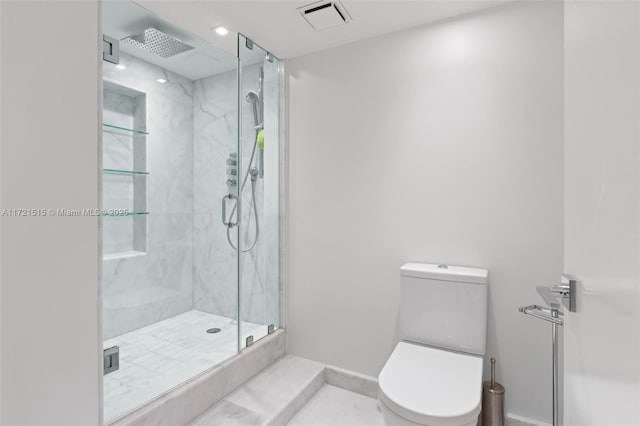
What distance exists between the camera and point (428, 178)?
1.82 meters

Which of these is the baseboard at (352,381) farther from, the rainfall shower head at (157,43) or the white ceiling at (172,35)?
the rainfall shower head at (157,43)

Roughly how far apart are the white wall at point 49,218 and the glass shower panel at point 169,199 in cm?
81

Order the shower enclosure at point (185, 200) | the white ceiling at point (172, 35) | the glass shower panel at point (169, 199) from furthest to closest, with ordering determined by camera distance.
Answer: the glass shower panel at point (169, 199), the shower enclosure at point (185, 200), the white ceiling at point (172, 35)

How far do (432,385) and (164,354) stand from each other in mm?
1584

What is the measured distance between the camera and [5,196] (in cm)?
90

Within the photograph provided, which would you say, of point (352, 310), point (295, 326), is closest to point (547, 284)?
point (352, 310)

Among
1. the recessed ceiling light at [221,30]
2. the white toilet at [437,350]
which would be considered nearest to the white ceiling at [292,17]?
the recessed ceiling light at [221,30]

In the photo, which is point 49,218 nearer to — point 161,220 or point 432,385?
point 432,385

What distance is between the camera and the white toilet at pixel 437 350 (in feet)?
3.76

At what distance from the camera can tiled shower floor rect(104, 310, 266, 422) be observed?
4.66ft

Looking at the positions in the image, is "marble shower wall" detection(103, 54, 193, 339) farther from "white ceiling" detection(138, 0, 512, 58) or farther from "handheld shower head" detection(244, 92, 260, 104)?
"handheld shower head" detection(244, 92, 260, 104)

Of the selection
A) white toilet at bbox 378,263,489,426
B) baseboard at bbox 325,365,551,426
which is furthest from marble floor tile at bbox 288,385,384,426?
white toilet at bbox 378,263,489,426

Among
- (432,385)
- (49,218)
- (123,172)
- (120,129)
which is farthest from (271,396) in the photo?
(120,129)

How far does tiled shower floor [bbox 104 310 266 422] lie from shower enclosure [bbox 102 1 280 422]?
1 cm
